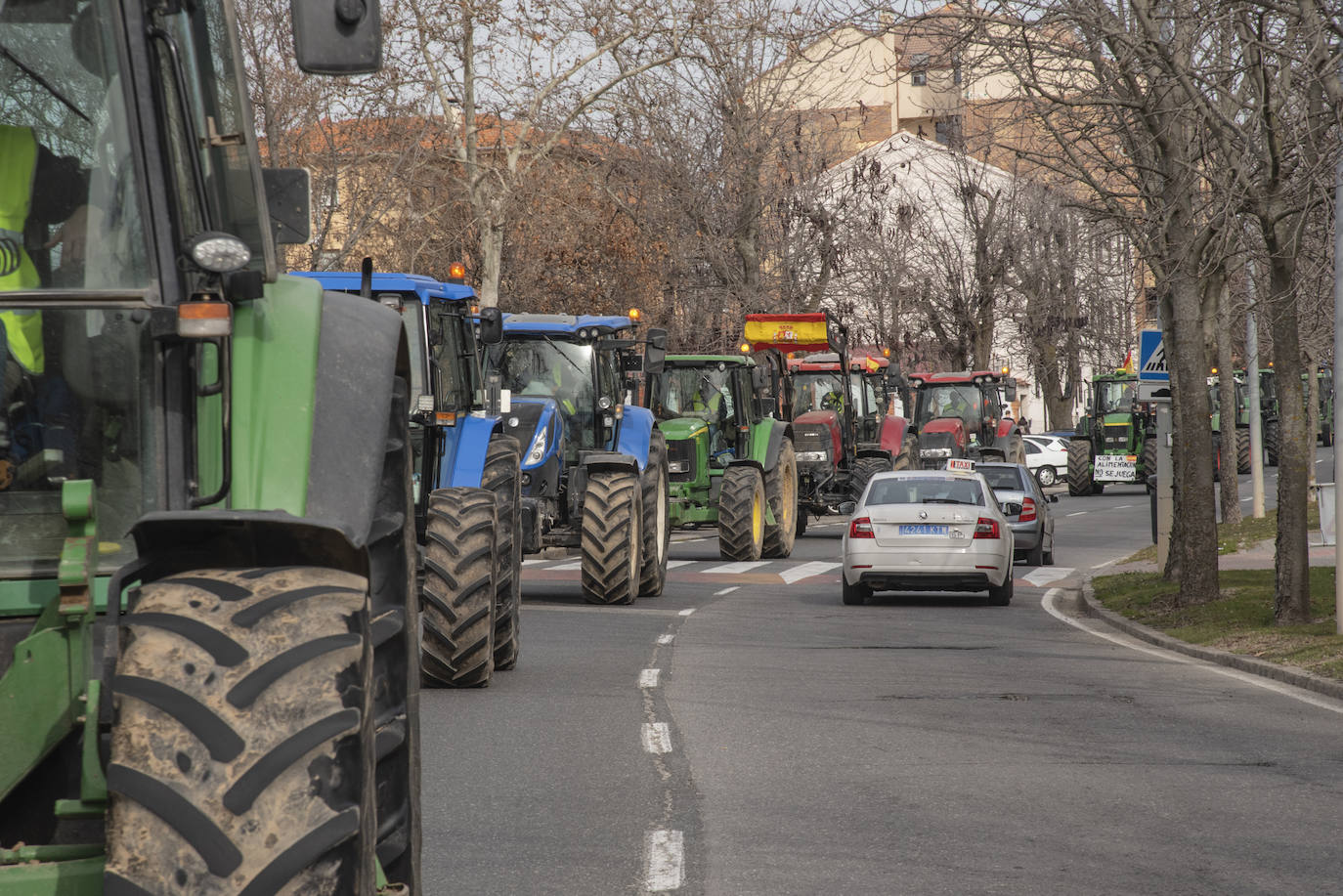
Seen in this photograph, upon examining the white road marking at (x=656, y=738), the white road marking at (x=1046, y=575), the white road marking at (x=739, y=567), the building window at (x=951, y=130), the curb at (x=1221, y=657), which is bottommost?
the white road marking at (x=1046, y=575)

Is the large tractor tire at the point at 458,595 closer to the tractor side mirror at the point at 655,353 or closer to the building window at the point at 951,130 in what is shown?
the tractor side mirror at the point at 655,353

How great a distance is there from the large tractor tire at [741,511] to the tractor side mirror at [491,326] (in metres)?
11.6

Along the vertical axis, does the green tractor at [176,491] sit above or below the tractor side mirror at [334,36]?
below

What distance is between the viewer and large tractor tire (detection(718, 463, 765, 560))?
83.6 feet

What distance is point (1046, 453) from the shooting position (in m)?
55.7

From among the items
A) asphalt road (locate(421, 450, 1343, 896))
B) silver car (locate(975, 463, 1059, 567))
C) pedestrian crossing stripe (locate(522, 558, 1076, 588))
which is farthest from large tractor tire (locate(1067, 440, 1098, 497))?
asphalt road (locate(421, 450, 1343, 896))

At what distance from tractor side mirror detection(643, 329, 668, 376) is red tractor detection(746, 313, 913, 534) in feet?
32.1

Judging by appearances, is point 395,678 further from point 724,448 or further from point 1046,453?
point 1046,453

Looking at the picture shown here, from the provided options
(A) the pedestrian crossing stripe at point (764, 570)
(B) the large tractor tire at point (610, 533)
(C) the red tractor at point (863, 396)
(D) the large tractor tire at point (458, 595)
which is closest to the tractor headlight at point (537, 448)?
(B) the large tractor tire at point (610, 533)

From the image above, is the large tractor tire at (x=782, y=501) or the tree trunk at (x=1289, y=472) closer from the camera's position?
the tree trunk at (x=1289, y=472)

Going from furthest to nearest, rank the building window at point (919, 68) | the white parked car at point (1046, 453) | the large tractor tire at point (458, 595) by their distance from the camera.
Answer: the white parked car at point (1046, 453), the building window at point (919, 68), the large tractor tire at point (458, 595)

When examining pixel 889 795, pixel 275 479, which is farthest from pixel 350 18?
pixel 889 795

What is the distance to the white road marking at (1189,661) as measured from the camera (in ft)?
39.5

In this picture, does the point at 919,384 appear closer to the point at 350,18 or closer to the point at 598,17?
the point at 598,17
